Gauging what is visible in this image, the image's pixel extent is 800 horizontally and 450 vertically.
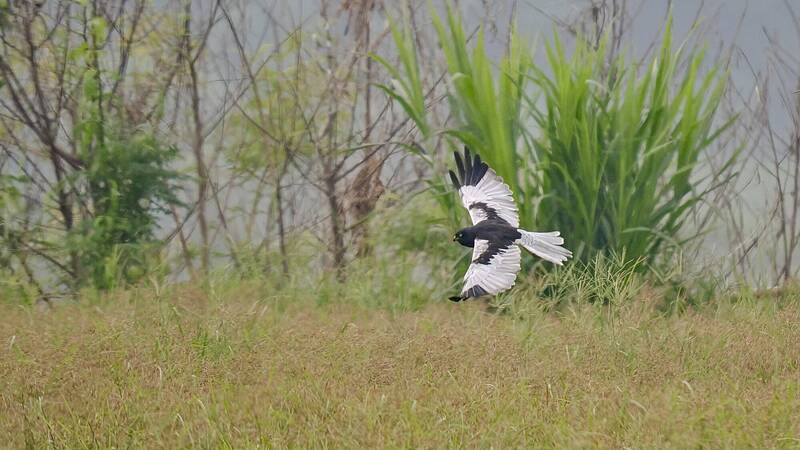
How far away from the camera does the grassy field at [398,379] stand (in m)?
2.73

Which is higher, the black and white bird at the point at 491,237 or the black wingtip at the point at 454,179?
the black wingtip at the point at 454,179

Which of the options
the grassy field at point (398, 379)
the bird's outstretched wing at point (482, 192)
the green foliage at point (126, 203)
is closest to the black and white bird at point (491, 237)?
the bird's outstretched wing at point (482, 192)

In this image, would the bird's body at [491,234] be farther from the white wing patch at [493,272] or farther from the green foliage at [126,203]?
the green foliage at [126,203]

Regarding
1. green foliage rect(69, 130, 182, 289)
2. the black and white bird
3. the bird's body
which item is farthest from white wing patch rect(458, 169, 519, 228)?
green foliage rect(69, 130, 182, 289)

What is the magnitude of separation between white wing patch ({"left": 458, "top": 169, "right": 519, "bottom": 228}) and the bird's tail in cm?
10

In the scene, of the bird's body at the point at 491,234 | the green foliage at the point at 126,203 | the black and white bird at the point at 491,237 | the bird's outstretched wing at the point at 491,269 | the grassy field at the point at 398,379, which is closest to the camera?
the grassy field at the point at 398,379

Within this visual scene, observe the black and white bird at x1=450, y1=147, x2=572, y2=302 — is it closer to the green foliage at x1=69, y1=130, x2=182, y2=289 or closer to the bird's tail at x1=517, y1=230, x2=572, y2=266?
the bird's tail at x1=517, y1=230, x2=572, y2=266

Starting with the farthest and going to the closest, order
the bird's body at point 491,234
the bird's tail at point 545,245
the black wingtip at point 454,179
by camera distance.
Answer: the black wingtip at point 454,179, the bird's tail at point 545,245, the bird's body at point 491,234

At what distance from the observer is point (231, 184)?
6402mm

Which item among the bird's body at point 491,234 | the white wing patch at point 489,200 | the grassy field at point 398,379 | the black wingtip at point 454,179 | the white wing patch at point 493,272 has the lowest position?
the grassy field at point 398,379

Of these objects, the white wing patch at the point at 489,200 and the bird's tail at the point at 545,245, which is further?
the white wing patch at the point at 489,200

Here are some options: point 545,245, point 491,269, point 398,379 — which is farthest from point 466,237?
point 398,379

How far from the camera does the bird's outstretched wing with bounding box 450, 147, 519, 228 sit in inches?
175

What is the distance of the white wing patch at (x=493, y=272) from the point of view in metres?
3.63
